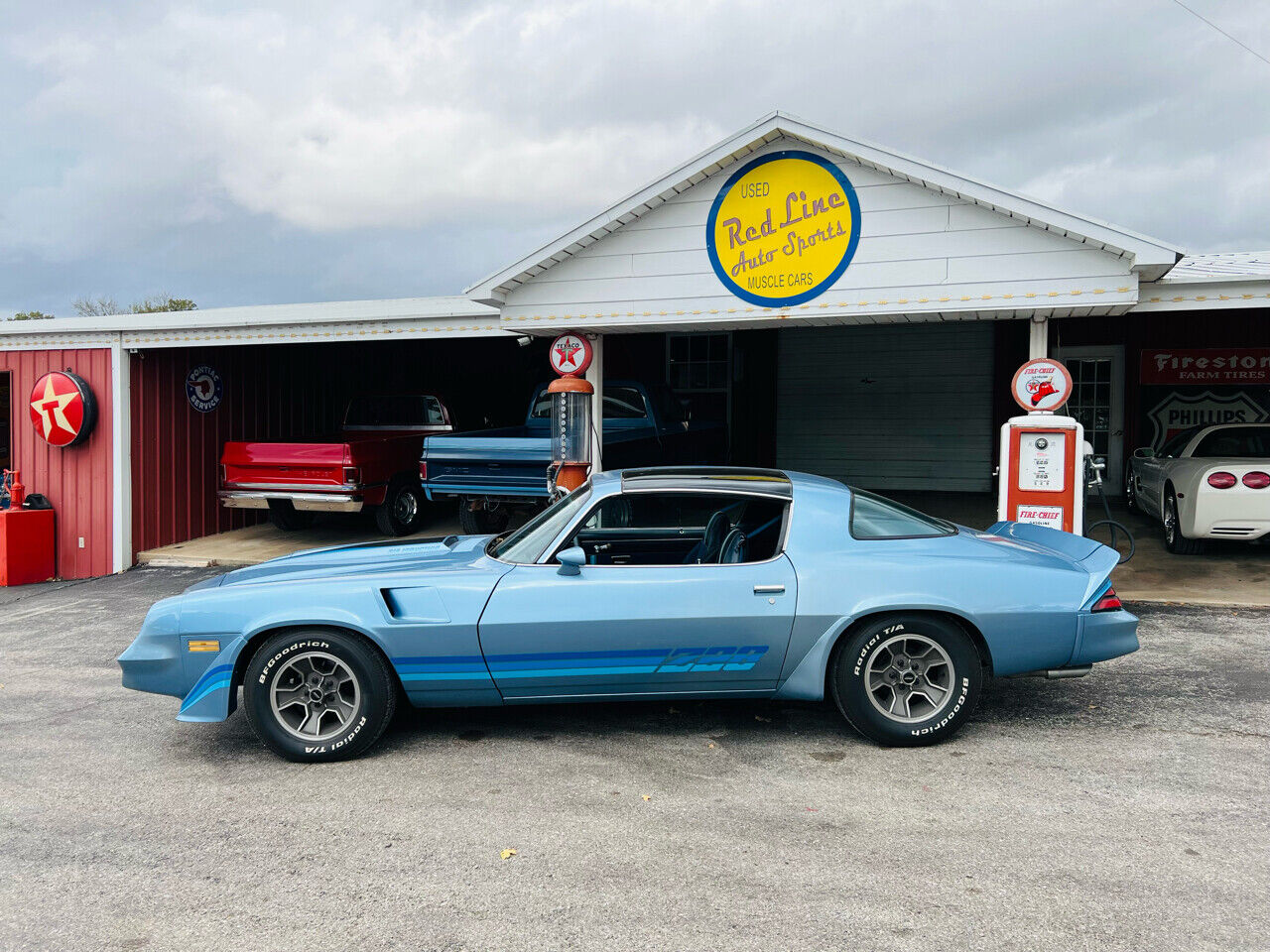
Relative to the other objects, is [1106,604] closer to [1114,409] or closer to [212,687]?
[212,687]

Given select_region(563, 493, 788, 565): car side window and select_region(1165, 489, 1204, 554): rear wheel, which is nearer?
select_region(563, 493, 788, 565): car side window

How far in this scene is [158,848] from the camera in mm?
3623

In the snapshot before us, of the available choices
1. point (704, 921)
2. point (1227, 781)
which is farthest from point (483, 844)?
point (1227, 781)

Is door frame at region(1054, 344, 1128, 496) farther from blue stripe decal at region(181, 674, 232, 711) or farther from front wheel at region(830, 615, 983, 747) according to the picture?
blue stripe decal at region(181, 674, 232, 711)

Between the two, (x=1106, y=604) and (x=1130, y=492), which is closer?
(x=1106, y=604)

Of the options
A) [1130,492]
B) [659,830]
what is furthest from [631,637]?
[1130,492]

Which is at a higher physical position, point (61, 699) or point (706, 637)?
point (706, 637)

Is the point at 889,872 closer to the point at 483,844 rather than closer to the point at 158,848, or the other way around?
the point at 483,844

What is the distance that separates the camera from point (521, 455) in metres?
10.2

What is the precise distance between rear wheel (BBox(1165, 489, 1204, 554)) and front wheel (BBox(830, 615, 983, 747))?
6485mm

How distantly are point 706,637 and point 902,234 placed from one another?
191 inches

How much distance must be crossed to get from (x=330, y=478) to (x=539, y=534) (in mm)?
7292

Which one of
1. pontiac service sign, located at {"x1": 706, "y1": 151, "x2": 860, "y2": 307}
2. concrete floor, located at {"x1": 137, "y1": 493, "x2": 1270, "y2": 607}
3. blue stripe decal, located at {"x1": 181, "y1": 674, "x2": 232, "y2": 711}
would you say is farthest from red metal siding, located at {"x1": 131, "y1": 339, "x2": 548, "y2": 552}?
blue stripe decal, located at {"x1": 181, "y1": 674, "x2": 232, "y2": 711}

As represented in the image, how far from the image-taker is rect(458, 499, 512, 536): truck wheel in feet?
35.4
